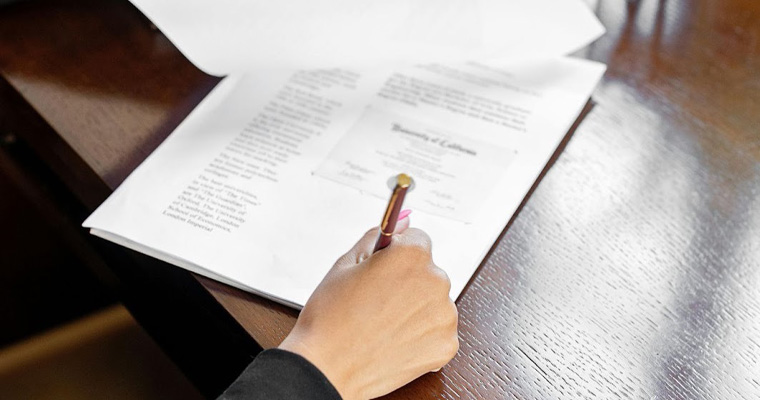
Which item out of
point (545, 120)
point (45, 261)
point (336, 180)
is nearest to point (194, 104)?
point (336, 180)

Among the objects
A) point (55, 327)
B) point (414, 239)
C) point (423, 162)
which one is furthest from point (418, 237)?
point (55, 327)

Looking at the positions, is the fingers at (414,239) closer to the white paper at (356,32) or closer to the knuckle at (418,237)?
the knuckle at (418,237)

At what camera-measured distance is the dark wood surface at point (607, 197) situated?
50 centimetres

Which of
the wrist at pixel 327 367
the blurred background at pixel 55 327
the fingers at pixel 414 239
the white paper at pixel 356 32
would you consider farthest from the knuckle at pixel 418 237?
the blurred background at pixel 55 327

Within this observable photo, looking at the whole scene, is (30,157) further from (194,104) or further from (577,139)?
(577,139)

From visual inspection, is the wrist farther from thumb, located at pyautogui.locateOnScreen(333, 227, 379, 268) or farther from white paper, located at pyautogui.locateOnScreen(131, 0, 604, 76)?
white paper, located at pyautogui.locateOnScreen(131, 0, 604, 76)

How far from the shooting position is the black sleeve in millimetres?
458

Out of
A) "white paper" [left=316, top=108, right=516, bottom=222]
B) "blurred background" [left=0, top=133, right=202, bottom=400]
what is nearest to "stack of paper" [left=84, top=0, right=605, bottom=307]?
"white paper" [left=316, top=108, right=516, bottom=222]

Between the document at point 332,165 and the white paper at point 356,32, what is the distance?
16 mm

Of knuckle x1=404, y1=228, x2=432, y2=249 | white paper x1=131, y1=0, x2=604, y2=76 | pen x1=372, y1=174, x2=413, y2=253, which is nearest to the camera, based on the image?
pen x1=372, y1=174, x2=413, y2=253

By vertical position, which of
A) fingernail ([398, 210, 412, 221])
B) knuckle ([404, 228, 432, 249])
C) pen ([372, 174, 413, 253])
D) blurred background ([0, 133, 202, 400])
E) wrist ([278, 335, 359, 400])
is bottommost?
blurred background ([0, 133, 202, 400])

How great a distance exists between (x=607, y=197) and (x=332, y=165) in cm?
24

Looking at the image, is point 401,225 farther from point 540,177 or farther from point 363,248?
point 540,177

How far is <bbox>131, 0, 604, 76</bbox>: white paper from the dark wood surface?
0.04 m
